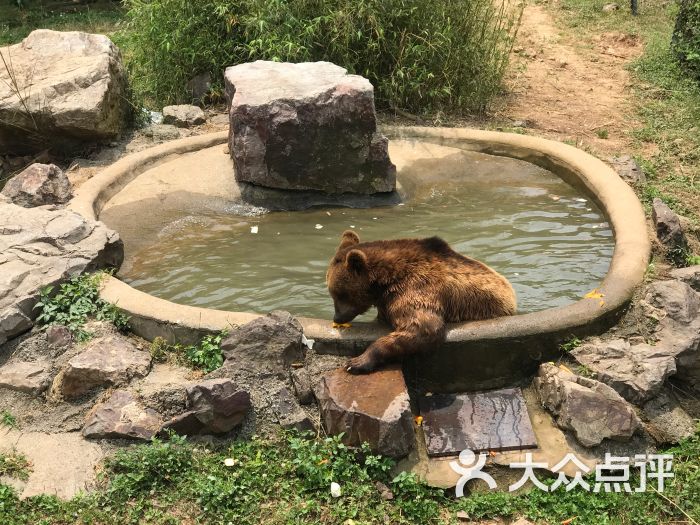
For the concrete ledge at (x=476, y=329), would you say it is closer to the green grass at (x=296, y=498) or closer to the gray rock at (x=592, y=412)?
the gray rock at (x=592, y=412)

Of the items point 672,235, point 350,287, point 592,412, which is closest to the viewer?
point 592,412

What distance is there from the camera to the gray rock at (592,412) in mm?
4773

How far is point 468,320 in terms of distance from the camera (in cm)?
529

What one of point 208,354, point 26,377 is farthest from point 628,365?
point 26,377

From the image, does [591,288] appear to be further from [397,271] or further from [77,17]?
[77,17]

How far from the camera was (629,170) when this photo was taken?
8180 millimetres

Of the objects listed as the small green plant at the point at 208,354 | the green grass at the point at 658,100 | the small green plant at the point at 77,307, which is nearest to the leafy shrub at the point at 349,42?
the green grass at the point at 658,100

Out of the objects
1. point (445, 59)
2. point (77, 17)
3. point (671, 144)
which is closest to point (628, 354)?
point (671, 144)

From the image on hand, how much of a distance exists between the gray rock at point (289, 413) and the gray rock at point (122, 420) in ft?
2.48

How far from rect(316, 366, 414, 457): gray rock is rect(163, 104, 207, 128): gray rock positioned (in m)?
5.80

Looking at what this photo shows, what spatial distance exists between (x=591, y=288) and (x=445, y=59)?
4956mm

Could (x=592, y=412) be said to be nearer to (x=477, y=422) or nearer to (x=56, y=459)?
(x=477, y=422)

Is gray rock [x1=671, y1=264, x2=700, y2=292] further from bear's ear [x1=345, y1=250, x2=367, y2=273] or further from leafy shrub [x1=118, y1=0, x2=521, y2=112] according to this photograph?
leafy shrub [x1=118, y1=0, x2=521, y2=112]

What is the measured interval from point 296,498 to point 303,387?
792 mm
